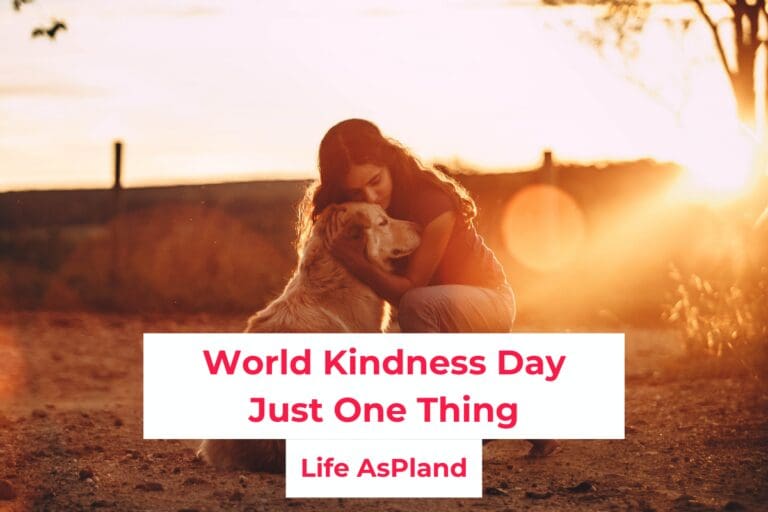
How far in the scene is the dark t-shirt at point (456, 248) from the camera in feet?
15.2

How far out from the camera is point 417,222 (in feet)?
15.5

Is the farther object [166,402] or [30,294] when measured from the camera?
[30,294]

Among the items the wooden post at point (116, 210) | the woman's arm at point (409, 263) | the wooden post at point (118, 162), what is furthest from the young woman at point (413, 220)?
the wooden post at point (118, 162)

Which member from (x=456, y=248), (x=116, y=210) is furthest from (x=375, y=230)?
(x=116, y=210)

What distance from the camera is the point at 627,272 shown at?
438 inches

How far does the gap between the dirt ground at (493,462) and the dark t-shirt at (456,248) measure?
86 cm

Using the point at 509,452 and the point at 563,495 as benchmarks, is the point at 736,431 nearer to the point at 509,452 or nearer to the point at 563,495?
the point at 509,452

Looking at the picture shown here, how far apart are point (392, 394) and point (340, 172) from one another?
1.03m

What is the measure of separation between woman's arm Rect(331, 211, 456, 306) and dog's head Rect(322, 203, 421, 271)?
37 millimetres

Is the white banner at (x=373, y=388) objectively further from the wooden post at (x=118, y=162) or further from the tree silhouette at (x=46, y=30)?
the wooden post at (x=118, y=162)

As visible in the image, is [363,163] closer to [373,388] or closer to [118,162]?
[373,388]

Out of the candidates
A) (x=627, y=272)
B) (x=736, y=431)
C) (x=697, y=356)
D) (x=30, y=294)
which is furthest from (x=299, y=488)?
(x=30, y=294)

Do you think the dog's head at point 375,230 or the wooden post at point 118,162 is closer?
the dog's head at point 375,230

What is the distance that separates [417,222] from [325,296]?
0.58 meters
